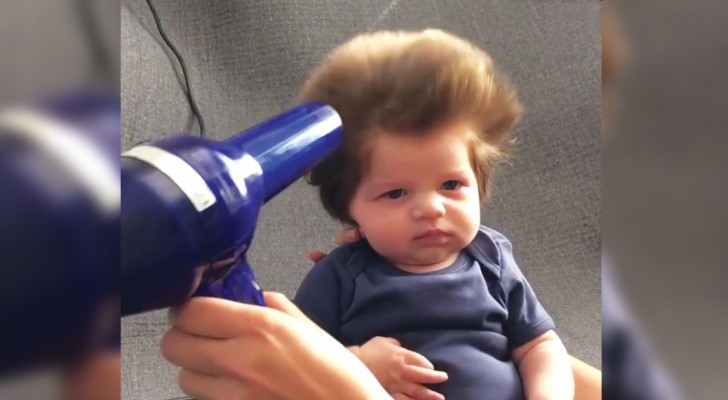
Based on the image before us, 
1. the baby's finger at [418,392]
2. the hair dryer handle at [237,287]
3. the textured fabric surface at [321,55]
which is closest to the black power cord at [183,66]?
the textured fabric surface at [321,55]

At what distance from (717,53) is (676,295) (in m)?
0.09

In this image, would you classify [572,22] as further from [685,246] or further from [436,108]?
[685,246]

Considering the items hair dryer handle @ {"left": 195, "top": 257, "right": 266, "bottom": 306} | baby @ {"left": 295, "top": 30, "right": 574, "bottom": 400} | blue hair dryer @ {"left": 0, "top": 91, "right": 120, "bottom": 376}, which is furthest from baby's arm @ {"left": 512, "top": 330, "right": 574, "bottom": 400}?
blue hair dryer @ {"left": 0, "top": 91, "right": 120, "bottom": 376}

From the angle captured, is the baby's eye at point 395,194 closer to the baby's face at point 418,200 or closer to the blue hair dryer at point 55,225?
the baby's face at point 418,200

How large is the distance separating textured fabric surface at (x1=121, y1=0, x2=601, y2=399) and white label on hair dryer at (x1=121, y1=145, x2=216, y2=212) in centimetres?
10

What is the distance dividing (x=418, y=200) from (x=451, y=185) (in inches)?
1.3

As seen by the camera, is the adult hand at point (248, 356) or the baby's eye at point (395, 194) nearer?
the adult hand at point (248, 356)

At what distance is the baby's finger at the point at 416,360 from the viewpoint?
49 cm

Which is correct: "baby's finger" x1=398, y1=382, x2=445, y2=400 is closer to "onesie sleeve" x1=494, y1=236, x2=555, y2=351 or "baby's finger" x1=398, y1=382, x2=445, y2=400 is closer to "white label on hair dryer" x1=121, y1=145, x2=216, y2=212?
"onesie sleeve" x1=494, y1=236, x2=555, y2=351

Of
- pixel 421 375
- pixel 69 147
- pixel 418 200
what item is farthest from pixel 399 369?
pixel 69 147

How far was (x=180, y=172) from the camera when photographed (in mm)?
318

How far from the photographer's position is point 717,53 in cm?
24

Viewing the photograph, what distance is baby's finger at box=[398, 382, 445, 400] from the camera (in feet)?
1.57

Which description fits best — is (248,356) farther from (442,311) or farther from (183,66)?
(183,66)
